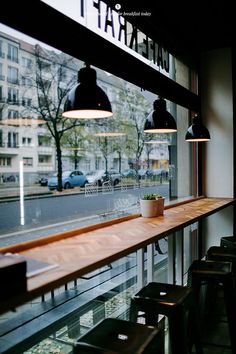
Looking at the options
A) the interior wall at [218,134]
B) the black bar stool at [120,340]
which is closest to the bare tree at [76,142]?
the black bar stool at [120,340]

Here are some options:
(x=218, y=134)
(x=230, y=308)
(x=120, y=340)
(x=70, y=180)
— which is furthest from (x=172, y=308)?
(x=218, y=134)

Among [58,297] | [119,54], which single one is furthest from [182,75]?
[58,297]

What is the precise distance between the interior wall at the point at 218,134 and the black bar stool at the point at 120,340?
310 cm

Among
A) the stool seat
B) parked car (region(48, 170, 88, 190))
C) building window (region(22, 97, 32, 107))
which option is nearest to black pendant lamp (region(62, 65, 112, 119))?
building window (region(22, 97, 32, 107))

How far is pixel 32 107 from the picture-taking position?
1916mm

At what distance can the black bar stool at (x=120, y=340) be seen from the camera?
1375mm

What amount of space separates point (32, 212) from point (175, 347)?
1101 mm

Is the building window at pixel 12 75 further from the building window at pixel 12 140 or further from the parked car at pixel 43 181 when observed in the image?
the parked car at pixel 43 181

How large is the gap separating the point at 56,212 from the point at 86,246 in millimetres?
477

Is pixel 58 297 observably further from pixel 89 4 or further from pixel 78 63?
pixel 89 4

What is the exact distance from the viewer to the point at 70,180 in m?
2.22

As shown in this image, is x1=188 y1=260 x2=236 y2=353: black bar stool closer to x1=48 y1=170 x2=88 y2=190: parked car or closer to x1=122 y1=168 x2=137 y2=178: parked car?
x1=122 y1=168 x2=137 y2=178: parked car

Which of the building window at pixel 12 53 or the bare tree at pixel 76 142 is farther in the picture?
the bare tree at pixel 76 142

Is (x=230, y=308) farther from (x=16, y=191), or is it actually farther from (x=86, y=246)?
(x=16, y=191)
